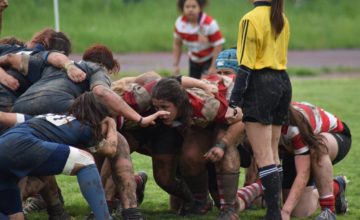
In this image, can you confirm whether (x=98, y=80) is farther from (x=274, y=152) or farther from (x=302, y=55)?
(x=302, y=55)

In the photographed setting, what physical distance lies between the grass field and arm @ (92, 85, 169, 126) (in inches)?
37.0

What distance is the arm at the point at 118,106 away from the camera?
6.14 m

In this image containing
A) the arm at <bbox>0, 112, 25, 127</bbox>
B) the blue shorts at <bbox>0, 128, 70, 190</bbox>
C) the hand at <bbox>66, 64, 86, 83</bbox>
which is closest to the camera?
the blue shorts at <bbox>0, 128, 70, 190</bbox>

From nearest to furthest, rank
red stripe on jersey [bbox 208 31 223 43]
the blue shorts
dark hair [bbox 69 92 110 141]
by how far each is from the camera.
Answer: the blue shorts < dark hair [bbox 69 92 110 141] < red stripe on jersey [bbox 208 31 223 43]

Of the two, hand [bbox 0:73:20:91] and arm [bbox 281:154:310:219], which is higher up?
hand [bbox 0:73:20:91]

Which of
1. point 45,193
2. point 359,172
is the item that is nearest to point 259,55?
point 45,193

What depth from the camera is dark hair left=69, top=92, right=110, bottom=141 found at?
223 inches

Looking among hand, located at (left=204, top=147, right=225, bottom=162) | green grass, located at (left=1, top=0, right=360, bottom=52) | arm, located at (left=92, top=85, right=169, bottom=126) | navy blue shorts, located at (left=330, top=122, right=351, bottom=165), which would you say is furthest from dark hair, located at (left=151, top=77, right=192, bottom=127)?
green grass, located at (left=1, top=0, right=360, bottom=52)

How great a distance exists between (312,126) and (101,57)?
1631mm

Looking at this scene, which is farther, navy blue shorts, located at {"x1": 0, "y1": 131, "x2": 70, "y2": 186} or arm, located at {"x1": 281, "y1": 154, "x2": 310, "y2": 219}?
arm, located at {"x1": 281, "y1": 154, "x2": 310, "y2": 219}

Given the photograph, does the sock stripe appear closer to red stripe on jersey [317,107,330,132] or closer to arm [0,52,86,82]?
red stripe on jersey [317,107,330,132]

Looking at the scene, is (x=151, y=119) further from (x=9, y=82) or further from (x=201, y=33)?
(x=201, y=33)

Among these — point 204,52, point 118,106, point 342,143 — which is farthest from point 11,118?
point 204,52

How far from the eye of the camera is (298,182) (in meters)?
6.57
